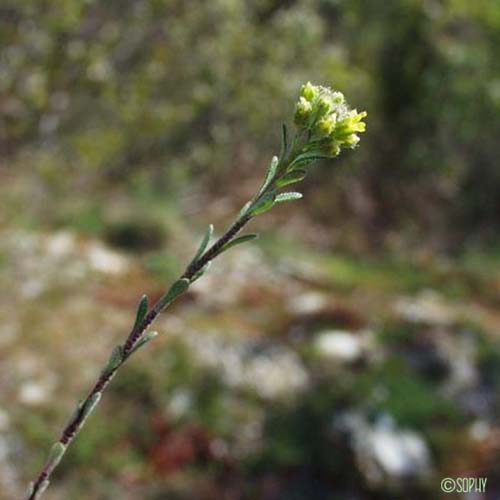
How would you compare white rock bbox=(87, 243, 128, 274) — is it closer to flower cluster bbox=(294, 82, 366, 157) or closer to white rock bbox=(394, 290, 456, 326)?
white rock bbox=(394, 290, 456, 326)

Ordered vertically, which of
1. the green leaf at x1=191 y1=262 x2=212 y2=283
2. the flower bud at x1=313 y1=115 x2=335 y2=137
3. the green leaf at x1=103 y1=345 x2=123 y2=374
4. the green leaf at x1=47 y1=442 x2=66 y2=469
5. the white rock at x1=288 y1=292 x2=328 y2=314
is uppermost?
the white rock at x1=288 y1=292 x2=328 y2=314

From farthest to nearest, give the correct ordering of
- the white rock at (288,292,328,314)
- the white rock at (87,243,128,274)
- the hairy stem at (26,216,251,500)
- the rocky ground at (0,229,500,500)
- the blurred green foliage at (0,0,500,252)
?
1. the white rock at (87,243,128,274)
2. the white rock at (288,292,328,314)
3. the rocky ground at (0,229,500,500)
4. the blurred green foliage at (0,0,500,252)
5. the hairy stem at (26,216,251,500)

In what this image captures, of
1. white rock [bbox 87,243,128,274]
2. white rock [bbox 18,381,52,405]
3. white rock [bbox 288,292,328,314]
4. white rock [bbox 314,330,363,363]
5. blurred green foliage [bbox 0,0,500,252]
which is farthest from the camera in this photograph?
white rock [bbox 87,243,128,274]

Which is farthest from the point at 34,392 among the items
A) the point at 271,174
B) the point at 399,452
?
the point at 271,174

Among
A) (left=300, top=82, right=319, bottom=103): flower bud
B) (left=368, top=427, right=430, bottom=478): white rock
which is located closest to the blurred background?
(left=368, top=427, right=430, bottom=478): white rock

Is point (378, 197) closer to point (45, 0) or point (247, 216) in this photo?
point (45, 0)

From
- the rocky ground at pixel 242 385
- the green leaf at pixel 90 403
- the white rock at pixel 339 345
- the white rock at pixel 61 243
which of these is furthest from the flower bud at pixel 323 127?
the white rock at pixel 61 243

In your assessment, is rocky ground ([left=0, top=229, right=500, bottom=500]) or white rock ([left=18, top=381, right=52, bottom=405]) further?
white rock ([left=18, top=381, right=52, bottom=405])
